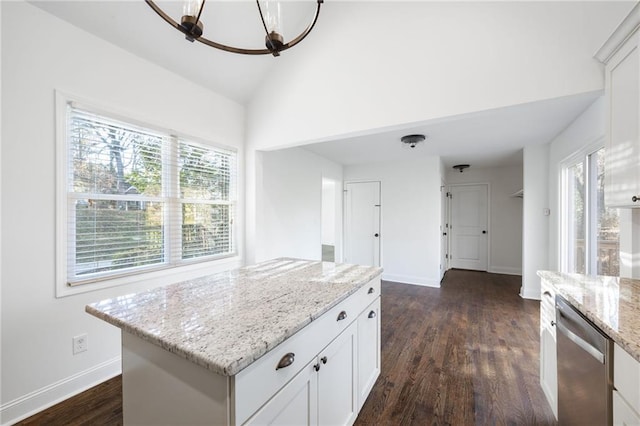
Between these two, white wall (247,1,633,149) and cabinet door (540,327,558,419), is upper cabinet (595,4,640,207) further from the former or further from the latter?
cabinet door (540,327,558,419)

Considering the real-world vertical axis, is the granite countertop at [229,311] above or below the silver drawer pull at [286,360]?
above

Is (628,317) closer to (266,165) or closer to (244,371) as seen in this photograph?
(244,371)

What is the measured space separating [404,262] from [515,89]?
362 cm

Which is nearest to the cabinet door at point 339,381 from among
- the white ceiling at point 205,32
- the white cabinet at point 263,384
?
the white cabinet at point 263,384

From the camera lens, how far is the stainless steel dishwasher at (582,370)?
3.21 feet

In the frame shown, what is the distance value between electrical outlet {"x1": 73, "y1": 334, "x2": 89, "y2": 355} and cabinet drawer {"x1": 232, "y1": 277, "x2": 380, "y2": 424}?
1.90 meters

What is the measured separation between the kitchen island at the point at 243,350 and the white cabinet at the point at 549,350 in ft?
3.67

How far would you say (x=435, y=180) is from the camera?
178 inches

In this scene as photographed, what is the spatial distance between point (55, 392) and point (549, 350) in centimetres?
331

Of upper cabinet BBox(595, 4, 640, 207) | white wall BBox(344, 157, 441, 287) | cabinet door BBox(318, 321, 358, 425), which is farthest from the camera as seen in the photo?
white wall BBox(344, 157, 441, 287)

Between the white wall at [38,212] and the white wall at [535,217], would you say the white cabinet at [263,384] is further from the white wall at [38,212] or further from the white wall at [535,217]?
the white wall at [535,217]

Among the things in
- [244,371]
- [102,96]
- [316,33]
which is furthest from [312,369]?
[316,33]

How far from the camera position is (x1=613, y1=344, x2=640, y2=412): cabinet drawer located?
816 mm

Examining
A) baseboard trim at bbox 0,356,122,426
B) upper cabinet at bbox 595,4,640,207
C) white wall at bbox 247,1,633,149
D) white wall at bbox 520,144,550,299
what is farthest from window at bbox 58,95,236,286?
white wall at bbox 520,144,550,299
